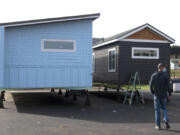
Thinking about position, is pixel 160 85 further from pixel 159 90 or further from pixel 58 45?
pixel 58 45

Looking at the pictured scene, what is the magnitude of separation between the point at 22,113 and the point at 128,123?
418 cm

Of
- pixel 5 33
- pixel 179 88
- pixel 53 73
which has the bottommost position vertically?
pixel 179 88

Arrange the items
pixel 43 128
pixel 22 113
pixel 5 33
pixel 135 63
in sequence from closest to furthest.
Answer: pixel 43 128
pixel 22 113
pixel 5 33
pixel 135 63

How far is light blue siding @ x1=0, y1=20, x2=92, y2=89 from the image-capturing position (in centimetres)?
1135

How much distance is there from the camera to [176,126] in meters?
7.75

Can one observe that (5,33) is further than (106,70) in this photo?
No

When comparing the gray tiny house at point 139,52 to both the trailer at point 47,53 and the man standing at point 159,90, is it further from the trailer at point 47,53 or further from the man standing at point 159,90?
the man standing at point 159,90

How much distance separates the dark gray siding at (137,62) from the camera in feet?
46.6

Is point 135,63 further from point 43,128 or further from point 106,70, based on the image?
point 43,128

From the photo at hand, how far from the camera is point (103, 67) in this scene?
1784 cm

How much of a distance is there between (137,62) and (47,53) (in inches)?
213

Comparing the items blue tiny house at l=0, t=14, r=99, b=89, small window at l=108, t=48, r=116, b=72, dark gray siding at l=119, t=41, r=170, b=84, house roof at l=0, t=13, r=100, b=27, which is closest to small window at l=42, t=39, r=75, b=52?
blue tiny house at l=0, t=14, r=99, b=89

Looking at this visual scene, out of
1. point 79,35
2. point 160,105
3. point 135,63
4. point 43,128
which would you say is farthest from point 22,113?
point 135,63

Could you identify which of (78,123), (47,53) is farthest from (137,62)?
(78,123)
